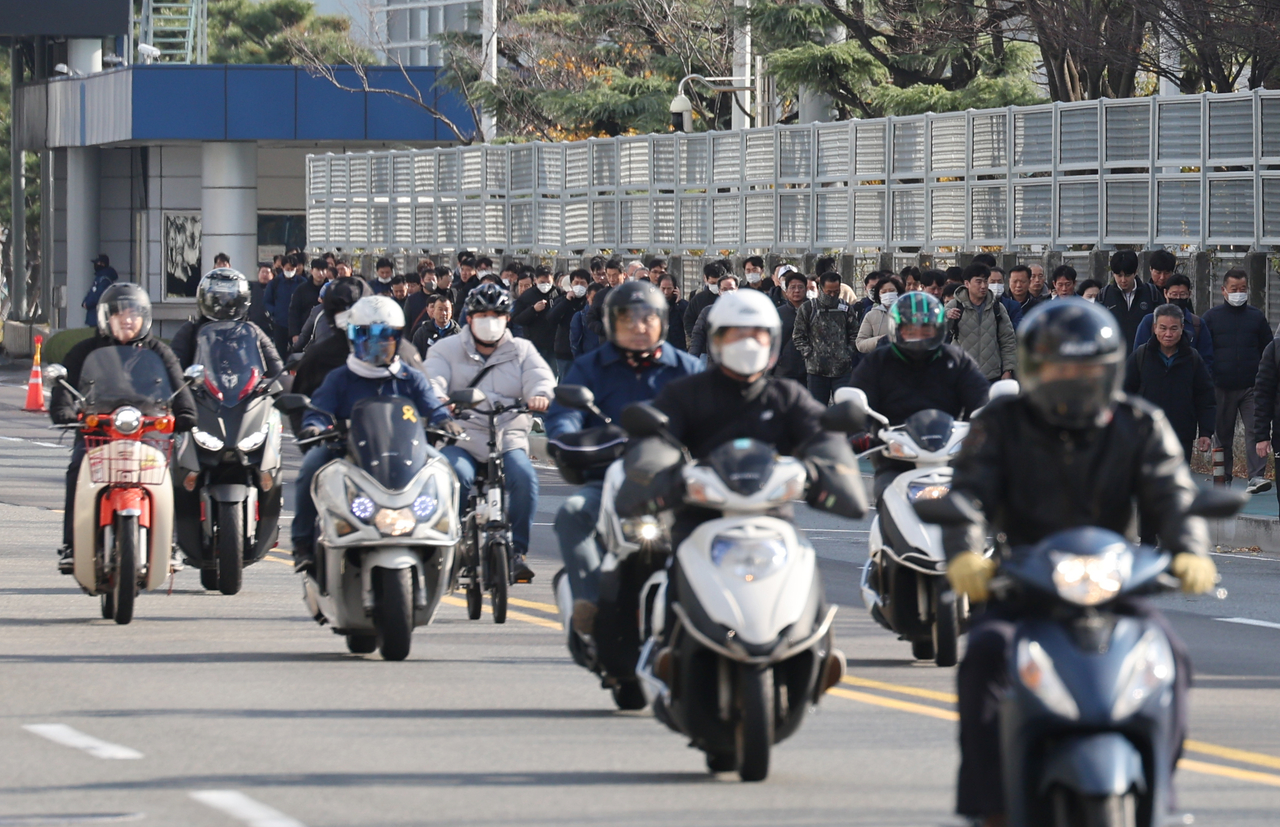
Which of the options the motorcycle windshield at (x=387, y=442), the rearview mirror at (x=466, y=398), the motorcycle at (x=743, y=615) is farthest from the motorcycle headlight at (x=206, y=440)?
the motorcycle at (x=743, y=615)

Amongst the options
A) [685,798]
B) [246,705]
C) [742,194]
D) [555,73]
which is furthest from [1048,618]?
[555,73]

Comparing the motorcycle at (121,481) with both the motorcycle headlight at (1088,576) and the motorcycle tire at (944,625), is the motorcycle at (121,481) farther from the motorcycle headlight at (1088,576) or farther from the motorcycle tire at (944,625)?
the motorcycle headlight at (1088,576)

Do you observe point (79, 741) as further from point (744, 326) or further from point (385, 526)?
point (744, 326)

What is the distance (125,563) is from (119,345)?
1.23 metres

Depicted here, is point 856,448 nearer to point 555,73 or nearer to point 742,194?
point 742,194

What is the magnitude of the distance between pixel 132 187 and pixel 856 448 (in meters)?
53.4

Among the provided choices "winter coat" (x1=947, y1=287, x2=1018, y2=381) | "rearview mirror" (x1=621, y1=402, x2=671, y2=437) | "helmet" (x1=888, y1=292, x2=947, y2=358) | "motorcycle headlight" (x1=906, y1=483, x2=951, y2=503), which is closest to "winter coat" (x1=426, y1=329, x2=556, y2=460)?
"helmet" (x1=888, y1=292, x2=947, y2=358)

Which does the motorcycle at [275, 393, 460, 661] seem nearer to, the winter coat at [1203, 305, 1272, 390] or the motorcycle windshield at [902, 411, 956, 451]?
the motorcycle windshield at [902, 411, 956, 451]

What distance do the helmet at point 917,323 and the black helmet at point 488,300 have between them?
2132 mm

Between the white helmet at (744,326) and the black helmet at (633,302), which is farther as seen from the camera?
the black helmet at (633,302)

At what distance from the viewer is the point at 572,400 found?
908 cm

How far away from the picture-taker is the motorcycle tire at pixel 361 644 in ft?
37.0

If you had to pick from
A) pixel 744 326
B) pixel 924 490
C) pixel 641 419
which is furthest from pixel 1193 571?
pixel 924 490

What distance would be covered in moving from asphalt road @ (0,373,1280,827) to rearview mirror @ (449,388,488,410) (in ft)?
3.83
